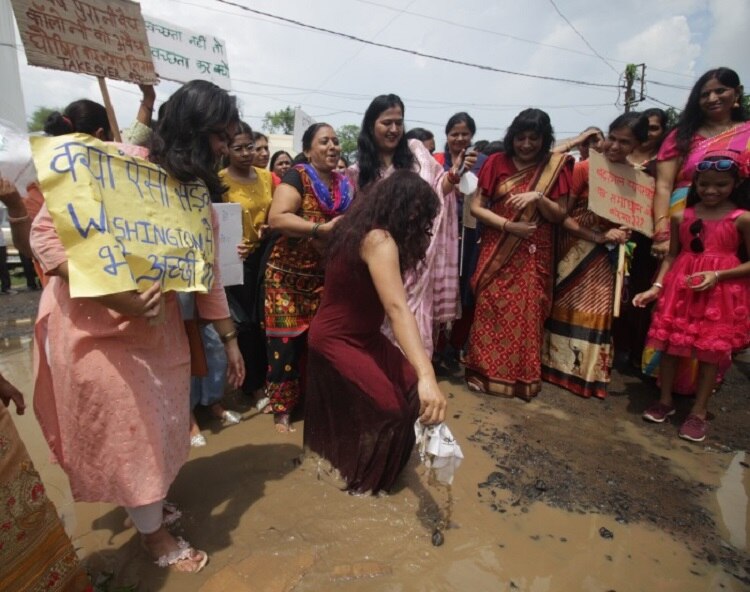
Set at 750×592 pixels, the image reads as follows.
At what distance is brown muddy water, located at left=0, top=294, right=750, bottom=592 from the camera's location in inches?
70.5

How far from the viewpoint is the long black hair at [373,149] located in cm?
294

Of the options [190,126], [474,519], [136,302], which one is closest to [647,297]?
[474,519]

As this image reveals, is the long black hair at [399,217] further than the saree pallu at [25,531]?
Yes

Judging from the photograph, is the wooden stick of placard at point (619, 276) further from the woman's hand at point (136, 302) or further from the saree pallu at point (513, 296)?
the woman's hand at point (136, 302)

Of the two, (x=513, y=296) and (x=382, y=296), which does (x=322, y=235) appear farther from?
(x=513, y=296)

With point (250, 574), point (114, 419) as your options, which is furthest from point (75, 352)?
point (250, 574)

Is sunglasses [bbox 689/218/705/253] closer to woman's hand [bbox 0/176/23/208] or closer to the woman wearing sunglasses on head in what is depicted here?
the woman wearing sunglasses on head

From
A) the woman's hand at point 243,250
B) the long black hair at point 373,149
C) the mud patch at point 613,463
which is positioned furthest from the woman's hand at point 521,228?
the woman's hand at point 243,250

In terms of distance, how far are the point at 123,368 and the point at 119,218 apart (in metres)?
0.50

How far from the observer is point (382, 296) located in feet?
6.08

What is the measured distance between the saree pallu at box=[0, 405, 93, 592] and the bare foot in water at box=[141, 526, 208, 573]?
1.35 feet

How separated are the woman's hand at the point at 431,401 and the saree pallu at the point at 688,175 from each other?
7.39 ft

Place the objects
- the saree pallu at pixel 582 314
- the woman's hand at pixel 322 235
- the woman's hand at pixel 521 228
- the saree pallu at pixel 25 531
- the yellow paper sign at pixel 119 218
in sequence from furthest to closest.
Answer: the saree pallu at pixel 582 314
the woman's hand at pixel 521 228
the woman's hand at pixel 322 235
the yellow paper sign at pixel 119 218
the saree pallu at pixel 25 531

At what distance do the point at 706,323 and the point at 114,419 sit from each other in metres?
3.19
